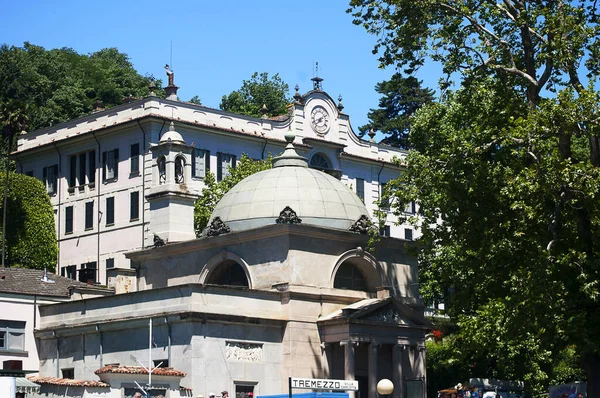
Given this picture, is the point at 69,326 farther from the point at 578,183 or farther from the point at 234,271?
the point at 578,183

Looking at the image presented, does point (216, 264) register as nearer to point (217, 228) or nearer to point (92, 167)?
point (217, 228)

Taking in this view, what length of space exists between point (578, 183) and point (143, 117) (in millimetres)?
48853

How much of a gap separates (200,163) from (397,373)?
35819mm

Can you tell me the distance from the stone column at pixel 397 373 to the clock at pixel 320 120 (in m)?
42.5

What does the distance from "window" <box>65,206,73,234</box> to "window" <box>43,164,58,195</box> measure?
6.63 ft

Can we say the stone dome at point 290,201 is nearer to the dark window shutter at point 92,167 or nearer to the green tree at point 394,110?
the dark window shutter at point 92,167

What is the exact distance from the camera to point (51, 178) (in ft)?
309

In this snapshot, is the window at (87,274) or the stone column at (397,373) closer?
the stone column at (397,373)

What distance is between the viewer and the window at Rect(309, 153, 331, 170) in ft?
312

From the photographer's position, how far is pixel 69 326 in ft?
184

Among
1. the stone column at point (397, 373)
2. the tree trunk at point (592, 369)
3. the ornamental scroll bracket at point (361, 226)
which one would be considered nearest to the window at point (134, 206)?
the ornamental scroll bracket at point (361, 226)

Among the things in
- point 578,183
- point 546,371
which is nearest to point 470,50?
point 578,183

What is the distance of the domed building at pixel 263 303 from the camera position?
51531mm

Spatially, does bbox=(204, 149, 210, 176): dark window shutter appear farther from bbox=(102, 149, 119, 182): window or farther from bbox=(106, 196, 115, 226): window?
bbox=(106, 196, 115, 226): window
